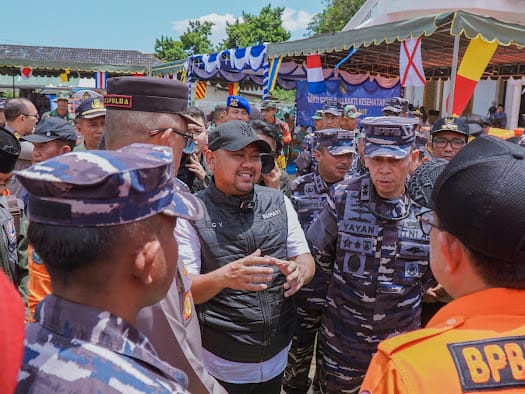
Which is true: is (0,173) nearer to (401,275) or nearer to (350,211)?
(350,211)

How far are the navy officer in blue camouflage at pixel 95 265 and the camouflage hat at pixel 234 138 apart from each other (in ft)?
4.50

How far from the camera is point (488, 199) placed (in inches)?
41.7

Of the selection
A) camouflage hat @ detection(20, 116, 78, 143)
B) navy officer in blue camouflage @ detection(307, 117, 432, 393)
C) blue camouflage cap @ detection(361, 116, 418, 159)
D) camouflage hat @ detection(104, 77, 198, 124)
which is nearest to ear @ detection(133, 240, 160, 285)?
camouflage hat @ detection(104, 77, 198, 124)

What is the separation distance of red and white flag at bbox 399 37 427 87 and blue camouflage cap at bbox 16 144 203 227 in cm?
716

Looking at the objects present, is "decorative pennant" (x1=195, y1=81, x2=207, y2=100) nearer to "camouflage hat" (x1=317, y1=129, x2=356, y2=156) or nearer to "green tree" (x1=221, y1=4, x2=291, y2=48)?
"camouflage hat" (x1=317, y1=129, x2=356, y2=156)

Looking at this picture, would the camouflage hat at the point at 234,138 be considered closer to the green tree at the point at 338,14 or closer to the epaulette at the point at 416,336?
the epaulette at the point at 416,336

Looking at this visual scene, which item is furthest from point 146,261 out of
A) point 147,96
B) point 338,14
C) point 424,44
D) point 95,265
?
point 338,14

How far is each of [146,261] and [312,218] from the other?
9.05 ft

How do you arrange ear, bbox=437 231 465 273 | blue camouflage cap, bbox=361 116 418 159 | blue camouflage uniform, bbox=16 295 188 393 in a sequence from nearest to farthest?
blue camouflage uniform, bbox=16 295 188 393, ear, bbox=437 231 465 273, blue camouflage cap, bbox=361 116 418 159

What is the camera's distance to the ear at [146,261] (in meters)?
1.03

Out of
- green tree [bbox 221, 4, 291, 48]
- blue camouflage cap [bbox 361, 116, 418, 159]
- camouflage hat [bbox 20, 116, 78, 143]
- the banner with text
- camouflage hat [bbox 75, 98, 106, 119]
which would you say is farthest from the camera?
green tree [bbox 221, 4, 291, 48]

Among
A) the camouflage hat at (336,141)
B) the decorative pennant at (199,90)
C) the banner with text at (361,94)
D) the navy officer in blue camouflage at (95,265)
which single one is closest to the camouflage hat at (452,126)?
the camouflage hat at (336,141)

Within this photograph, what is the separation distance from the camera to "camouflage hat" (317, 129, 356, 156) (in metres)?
3.91

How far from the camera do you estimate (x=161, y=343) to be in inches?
55.5
